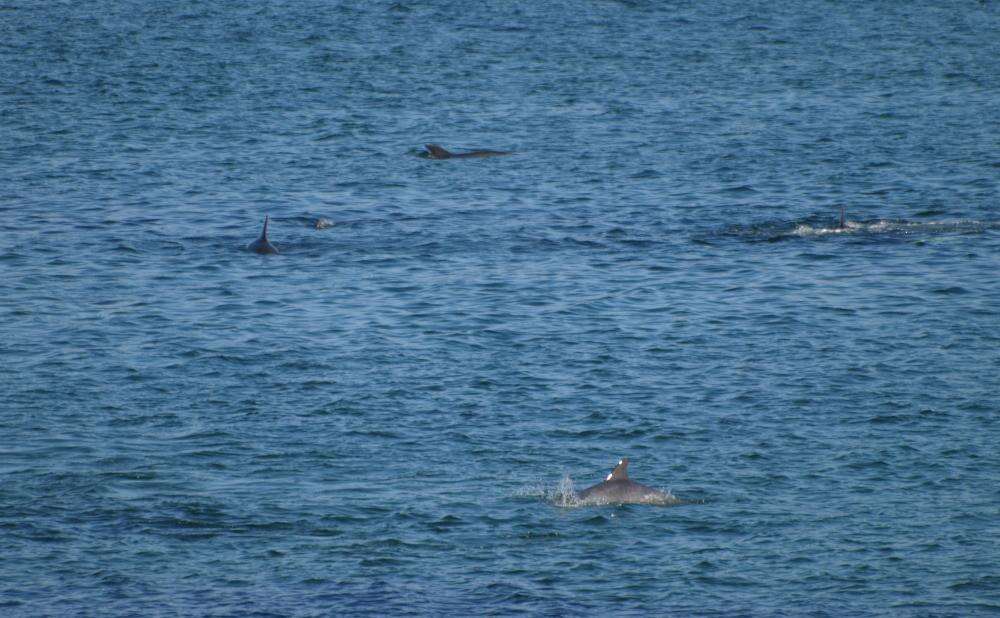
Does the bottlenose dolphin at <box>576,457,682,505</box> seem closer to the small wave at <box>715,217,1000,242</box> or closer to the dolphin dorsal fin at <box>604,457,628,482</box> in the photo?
the dolphin dorsal fin at <box>604,457,628,482</box>

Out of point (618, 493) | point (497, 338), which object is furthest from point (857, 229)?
point (618, 493)

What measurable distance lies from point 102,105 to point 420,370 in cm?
3196

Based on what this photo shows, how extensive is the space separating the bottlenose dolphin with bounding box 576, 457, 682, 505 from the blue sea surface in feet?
0.72

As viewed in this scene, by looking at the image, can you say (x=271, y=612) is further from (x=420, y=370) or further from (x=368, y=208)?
(x=368, y=208)

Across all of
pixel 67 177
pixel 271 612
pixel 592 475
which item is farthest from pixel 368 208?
pixel 271 612

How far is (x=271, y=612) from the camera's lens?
22.1 meters

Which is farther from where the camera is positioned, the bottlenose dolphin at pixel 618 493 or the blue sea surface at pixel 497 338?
the bottlenose dolphin at pixel 618 493

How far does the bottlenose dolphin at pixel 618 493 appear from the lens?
83.4ft

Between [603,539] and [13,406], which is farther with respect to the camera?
[13,406]

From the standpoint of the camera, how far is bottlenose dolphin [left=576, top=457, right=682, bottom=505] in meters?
25.4

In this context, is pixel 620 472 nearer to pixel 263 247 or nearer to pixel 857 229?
Result: pixel 263 247

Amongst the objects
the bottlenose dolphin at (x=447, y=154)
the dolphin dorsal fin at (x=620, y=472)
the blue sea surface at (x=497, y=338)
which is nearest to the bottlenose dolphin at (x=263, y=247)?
the blue sea surface at (x=497, y=338)

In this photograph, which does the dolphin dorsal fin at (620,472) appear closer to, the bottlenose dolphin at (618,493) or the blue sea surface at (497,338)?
the bottlenose dolphin at (618,493)

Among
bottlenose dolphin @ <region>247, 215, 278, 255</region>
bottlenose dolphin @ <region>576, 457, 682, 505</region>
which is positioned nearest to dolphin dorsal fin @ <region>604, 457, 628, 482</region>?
bottlenose dolphin @ <region>576, 457, 682, 505</region>
